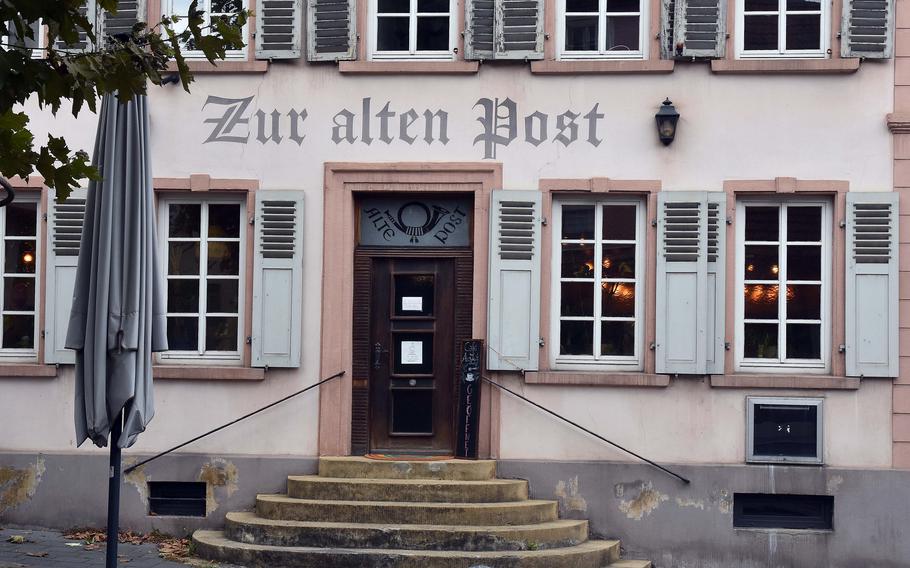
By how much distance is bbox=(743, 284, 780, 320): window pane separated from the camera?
472 inches

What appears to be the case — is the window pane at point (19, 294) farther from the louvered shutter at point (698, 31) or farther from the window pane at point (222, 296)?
the louvered shutter at point (698, 31)

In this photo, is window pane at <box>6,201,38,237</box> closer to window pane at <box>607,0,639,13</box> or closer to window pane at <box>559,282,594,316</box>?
window pane at <box>559,282,594,316</box>

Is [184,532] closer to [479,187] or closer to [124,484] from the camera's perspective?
[124,484]

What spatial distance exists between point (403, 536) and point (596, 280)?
9.30 ft

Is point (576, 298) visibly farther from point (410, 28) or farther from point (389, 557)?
point (389, 557)

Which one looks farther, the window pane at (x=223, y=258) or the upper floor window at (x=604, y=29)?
the window pane at (x=223, y=258)

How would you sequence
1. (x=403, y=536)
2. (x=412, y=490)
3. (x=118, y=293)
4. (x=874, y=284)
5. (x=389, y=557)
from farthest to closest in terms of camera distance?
1. (x=874, y=284)
2. (x=412, y=490)
3. (x=403, y=536)
4. (x=389, y=557)
5. (x=118, y=293)

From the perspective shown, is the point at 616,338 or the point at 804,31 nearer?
the point at 804,31

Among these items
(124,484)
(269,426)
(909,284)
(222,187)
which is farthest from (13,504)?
(909,284)

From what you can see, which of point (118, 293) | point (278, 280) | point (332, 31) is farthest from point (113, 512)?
point (332, 31)

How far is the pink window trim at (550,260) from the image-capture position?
1181 centimetres

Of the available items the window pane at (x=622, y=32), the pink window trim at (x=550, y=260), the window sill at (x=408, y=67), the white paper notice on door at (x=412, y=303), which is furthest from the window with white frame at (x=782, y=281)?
the white paper notice on door at (x=412, y=303)

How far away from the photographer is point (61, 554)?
1095 centimetres

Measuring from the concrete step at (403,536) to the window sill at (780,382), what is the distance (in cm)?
194
